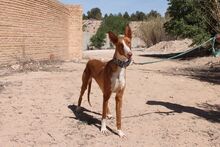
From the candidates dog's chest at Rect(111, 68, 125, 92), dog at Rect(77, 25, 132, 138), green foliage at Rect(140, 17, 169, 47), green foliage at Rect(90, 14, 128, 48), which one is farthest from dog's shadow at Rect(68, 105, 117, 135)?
green foliage at Rect(140, 17, 169, 47)

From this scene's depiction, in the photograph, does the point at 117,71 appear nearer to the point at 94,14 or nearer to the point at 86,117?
the point at 86,117

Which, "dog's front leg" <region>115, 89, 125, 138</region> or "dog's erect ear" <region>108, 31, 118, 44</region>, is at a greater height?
"dog's erect ear" <region>108, 31, 118, 44</region>

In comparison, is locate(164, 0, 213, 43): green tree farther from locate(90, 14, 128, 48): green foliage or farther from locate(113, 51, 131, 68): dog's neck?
locate(113, 51, 131, 68): dog's neck

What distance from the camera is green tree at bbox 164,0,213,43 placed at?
26.7 m

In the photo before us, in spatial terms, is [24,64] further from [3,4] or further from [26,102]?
[26,102]

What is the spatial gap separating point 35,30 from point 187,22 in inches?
559

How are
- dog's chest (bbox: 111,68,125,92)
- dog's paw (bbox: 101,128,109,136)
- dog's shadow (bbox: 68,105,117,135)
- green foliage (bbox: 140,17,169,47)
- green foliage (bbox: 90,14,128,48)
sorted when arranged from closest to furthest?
dog's chest (bbox: 111,68,125,92), dog's paw (bbox: 101,128,109,136), dog's shadow (bbox: 68,105,117,135), green foliage (bbox: 140,17,169,47), green foliage (bbox: 90,14,128,48)

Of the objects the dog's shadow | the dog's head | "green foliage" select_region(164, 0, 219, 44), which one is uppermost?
"green foliage" select_region(164, 0, 219, 44)

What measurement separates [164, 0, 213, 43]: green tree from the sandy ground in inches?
581

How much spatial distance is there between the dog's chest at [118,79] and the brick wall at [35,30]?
8.05 metres

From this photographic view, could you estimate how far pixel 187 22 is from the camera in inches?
1155

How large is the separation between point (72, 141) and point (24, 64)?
354 inches

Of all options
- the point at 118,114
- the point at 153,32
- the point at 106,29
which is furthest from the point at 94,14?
the point at 118,114

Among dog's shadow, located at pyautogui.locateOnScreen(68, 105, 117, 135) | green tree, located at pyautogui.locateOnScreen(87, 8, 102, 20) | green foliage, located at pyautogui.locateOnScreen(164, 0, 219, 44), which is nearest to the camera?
dog's shadow, located at pyautogui.locateOnScreen(68, 105, 117, 135)
